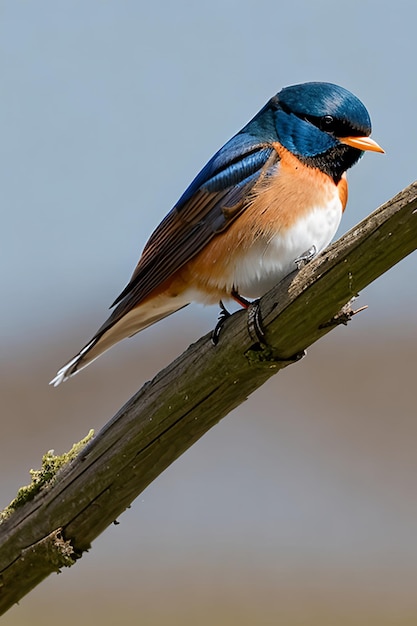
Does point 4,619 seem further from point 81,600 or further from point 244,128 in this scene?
point 244,128

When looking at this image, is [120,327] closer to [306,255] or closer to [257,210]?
[257,210]

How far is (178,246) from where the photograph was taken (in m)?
5.81

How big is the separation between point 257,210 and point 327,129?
60 cm

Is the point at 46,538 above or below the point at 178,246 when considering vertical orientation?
below

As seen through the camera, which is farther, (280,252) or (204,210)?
(204,210)

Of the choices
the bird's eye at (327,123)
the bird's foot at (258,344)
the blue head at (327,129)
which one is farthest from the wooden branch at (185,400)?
the bird's eye at (327,123)

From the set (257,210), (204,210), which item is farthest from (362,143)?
(204,210)

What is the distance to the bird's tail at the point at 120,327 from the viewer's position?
597 cm

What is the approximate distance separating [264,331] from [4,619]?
318 inches

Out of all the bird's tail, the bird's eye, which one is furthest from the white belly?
the bird's tail

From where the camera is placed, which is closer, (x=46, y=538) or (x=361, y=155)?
(x=46, y=538)

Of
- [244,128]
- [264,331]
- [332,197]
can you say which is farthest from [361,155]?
[264,331]

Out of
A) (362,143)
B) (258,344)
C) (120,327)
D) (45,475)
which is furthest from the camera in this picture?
(120,327)

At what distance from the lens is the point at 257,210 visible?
550 centimetres
